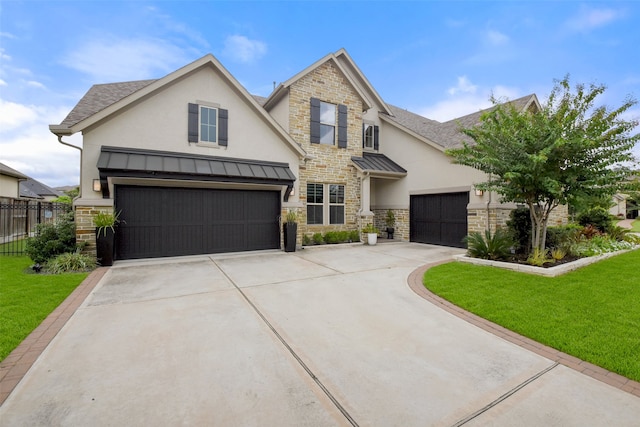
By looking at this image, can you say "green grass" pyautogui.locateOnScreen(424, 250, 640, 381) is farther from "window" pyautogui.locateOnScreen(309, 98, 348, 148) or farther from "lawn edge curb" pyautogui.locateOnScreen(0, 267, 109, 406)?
"window" pyautogui.locateOnScreen(309, 98, 348, 148)

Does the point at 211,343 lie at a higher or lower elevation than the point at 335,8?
lower

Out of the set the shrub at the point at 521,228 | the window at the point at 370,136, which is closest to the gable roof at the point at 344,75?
the window at the point at 370,136

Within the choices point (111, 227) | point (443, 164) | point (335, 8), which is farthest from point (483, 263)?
point (335, 8)

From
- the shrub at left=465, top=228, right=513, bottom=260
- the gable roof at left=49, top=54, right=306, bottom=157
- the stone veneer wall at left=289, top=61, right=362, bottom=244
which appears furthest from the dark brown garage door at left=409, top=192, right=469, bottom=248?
the gable roof at left=49, top=54, right=306, bottom=157

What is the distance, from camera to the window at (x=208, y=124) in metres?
9.74

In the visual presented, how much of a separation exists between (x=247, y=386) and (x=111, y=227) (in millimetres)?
7550

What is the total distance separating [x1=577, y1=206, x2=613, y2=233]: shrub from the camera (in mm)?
13266

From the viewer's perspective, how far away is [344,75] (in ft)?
44.7

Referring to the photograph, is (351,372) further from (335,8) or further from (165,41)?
(335,8)

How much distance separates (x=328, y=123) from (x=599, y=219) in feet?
46.1

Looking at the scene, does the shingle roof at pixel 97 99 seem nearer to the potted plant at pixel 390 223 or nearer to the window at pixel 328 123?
the window at pixel 328 123

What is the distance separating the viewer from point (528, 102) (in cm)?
1251

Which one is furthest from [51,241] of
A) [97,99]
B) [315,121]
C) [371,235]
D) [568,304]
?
[568,304]

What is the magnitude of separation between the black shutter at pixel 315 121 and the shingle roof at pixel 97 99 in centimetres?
671
